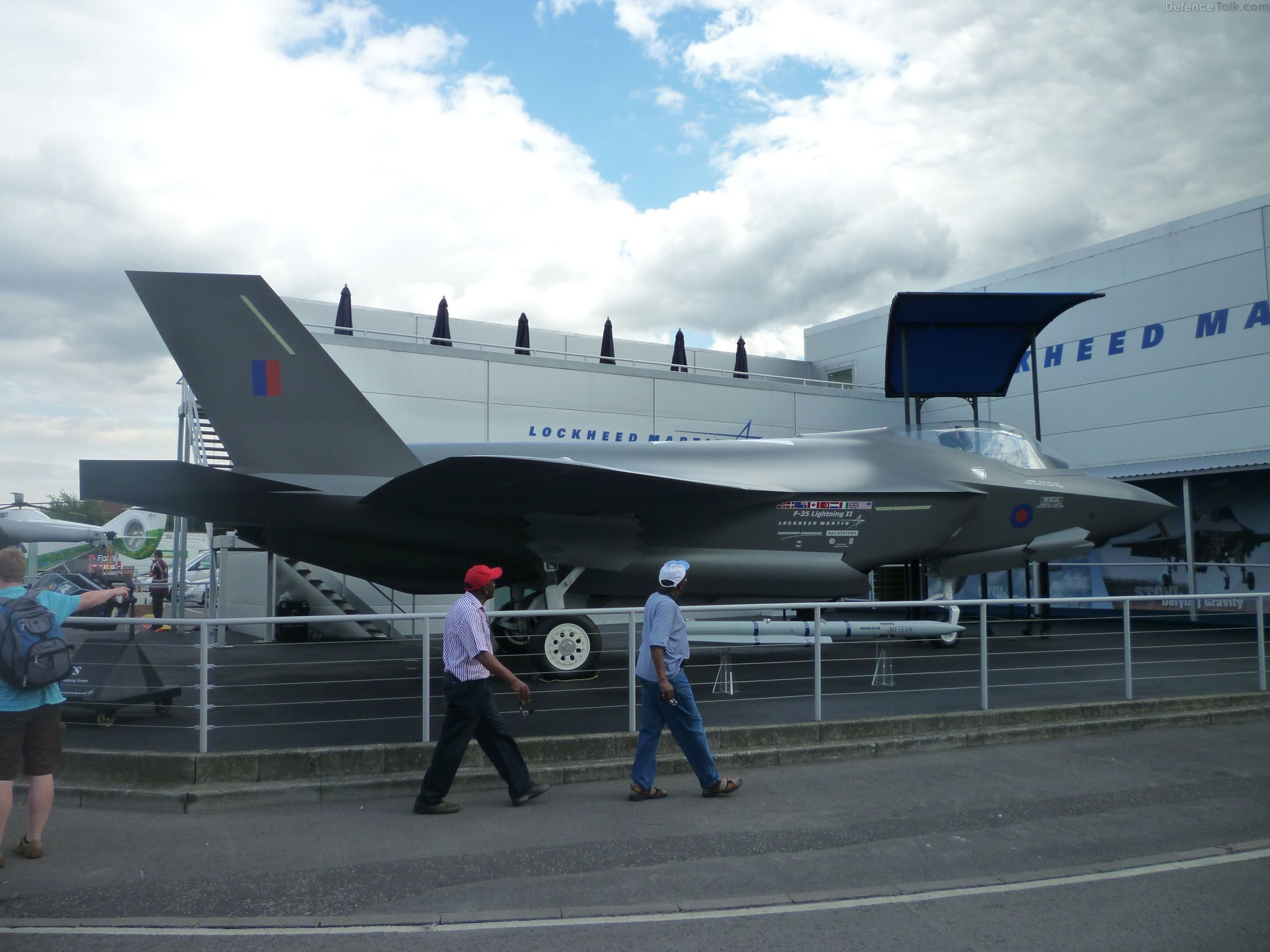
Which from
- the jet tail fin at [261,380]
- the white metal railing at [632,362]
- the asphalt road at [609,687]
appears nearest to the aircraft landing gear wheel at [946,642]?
the asphalt road at [609,687]

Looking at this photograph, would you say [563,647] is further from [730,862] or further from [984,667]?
[730,862]

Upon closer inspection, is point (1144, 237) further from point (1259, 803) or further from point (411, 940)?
point (411, 940)

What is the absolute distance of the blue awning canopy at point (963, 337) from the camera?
14.5 meters

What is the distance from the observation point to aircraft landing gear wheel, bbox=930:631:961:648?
11.5 metres

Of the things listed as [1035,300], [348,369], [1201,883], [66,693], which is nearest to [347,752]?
[66,693]

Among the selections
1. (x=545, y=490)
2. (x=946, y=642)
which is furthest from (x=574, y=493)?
(x=946, y=642)

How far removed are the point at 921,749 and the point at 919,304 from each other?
9368 millimetres

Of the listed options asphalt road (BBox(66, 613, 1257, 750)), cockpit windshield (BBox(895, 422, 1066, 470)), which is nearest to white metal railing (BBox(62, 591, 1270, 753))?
asphalt road (BBox(66, 613, 1257, 750))

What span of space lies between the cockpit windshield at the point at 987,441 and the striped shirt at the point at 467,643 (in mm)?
8325

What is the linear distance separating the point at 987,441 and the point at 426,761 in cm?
926

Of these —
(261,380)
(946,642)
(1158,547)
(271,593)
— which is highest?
(261,380)

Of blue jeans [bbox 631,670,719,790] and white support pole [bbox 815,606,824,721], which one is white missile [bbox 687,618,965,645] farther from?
blue jeans [bbox 631,670,719,790]

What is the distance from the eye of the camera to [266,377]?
9.67m

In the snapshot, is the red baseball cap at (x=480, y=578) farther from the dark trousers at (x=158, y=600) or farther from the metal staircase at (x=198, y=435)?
the dark trousers at (x=158, y=600)
